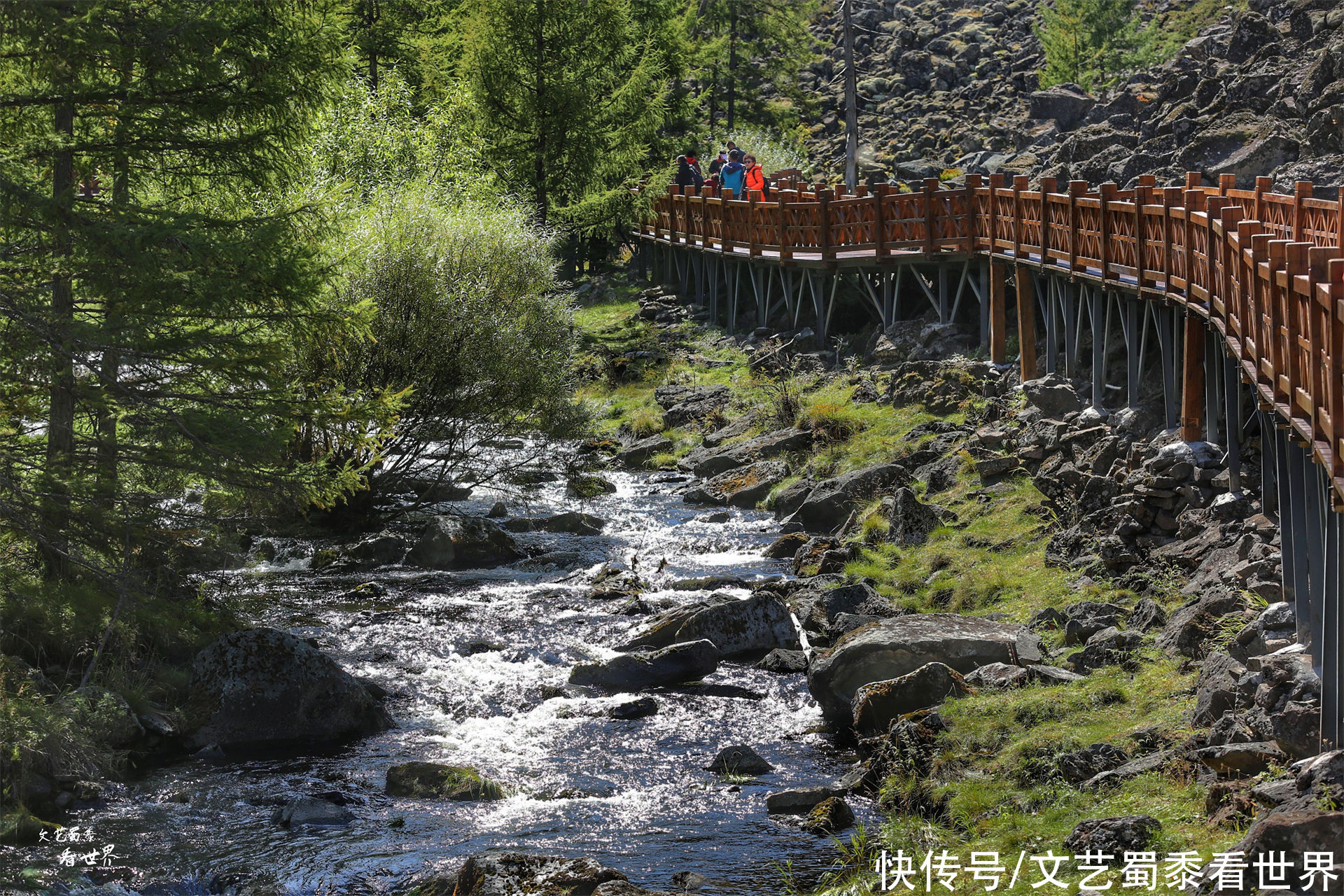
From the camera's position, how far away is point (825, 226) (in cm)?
2744

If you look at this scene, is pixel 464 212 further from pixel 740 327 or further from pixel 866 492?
pixel 740 327

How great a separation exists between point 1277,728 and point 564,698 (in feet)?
23.9

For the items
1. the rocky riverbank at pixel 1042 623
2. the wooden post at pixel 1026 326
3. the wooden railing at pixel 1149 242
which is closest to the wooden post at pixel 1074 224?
the wooden railing at pixel 1149 242

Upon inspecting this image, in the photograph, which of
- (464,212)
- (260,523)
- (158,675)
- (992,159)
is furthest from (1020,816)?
(992,159)

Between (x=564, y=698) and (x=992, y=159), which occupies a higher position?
(x=992, y=159)

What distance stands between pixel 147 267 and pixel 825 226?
688 inches

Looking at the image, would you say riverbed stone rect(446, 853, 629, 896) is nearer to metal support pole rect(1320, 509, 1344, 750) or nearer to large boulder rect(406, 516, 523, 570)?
metal support pole rect(1320, 509, 1344, 750)

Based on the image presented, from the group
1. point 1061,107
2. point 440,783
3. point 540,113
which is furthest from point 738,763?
point 1061,107

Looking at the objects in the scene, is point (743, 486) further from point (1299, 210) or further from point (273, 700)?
point (273, 700)

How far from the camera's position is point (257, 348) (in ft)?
45.0

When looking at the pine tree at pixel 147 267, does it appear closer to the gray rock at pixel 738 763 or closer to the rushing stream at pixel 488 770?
the rushing stream at pixel 488 770

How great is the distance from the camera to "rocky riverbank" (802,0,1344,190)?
2414 centimetres

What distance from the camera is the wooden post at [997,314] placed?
22.3 meters

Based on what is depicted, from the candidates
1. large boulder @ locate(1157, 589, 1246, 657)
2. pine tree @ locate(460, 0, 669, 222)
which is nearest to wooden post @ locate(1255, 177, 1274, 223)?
large boulder @ locate(1157, 589, 1246, 657)
